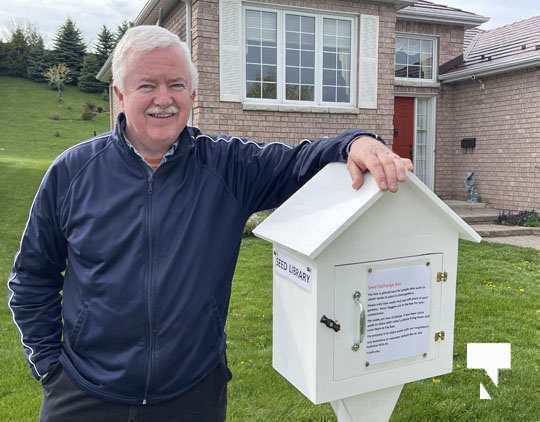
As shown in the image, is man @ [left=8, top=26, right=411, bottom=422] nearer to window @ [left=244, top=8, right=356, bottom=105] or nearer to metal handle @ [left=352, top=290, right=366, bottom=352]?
metal handle @ [left=352, top=290, right=366, bottom=352]

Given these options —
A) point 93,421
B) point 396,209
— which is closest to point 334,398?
point 396,209

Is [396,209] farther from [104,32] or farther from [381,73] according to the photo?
[104,32]

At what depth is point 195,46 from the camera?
8.43m

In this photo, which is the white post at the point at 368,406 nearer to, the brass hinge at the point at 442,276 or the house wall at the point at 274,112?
the brass hinge at the point at 442,276

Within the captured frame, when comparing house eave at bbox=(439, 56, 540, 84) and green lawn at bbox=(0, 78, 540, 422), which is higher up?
house eave at bbox=(439, 56, 540, 84)

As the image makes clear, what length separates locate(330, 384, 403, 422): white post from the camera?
1.58 m

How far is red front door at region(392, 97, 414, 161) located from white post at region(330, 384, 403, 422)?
10.3 m

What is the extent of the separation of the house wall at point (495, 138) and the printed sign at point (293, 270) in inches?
377

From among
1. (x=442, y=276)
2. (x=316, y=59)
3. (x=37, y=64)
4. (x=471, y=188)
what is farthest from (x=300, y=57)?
(x=37, y=64)

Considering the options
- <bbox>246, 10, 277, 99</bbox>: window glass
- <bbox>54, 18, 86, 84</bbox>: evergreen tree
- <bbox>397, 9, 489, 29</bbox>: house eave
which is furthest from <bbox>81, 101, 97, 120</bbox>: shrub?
<bbox>246, 10, 277, 99</bbox>: window glass

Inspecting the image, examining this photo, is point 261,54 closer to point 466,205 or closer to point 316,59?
point 316,59

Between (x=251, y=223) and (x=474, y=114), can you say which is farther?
(x=474, y=114)

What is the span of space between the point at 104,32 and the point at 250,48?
44266 millimetres

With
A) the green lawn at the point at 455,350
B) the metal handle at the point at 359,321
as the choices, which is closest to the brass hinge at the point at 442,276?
the metal handle at the point at 359,321
